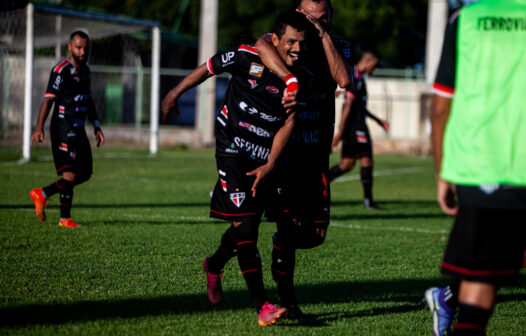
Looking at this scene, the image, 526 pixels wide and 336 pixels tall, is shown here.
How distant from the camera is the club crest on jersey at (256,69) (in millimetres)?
4516

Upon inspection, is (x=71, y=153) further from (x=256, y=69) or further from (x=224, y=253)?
(x=256, y=69)

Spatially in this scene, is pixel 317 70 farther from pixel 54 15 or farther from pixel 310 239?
pixel 54 15

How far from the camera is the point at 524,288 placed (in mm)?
5887

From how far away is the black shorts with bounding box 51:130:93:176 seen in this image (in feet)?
26.6

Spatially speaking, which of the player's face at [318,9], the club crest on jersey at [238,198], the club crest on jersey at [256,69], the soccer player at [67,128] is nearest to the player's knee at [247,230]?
the club crest on jersey at [238,198]

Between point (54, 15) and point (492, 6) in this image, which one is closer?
point (492, 6)

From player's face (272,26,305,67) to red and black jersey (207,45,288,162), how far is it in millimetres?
198

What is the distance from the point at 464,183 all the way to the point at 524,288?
3.21 m

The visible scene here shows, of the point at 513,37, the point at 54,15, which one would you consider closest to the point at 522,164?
the point at 513,37

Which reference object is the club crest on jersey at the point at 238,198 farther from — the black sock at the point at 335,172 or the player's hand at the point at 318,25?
the black sock at the point at 335,172

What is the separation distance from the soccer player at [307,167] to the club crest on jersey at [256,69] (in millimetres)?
148

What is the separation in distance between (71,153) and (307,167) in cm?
423

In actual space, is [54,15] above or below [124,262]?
above

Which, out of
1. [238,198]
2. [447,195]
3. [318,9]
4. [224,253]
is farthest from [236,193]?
[447,195]
